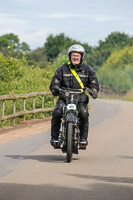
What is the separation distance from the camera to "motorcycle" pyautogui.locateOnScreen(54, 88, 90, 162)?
971cm

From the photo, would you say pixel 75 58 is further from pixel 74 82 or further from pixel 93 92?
pixel 93 92

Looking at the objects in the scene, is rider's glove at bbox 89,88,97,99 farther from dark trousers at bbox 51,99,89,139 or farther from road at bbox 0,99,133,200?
road at bbox 0,99,133,200

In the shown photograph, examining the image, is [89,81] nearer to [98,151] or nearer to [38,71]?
[98,151]

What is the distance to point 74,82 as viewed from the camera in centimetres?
1017

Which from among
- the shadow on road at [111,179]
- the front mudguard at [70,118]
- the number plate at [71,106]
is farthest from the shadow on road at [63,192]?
the number plate at [71,106]

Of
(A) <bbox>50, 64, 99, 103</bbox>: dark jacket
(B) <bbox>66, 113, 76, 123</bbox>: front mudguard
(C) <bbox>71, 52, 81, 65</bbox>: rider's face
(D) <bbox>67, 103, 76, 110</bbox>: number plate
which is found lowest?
(B) <bbox>66, 113, 76, 123</bbox>: front mudguard

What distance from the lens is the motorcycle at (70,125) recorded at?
31.9 feet

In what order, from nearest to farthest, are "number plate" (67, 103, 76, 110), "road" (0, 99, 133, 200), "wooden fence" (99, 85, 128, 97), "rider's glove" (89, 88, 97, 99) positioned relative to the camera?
"road" (0, 99, 133, 200) → "number plate" (67, 103, 76, 110) → "rider's glove" (89, 88, 97, 99) → "wooden fence" (99, 85, 128, 97)

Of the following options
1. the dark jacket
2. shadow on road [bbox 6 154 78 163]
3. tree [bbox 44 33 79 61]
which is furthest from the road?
tree [bbox 44 33 79 61]

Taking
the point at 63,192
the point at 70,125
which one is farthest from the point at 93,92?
the point at 63,192

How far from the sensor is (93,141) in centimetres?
1374

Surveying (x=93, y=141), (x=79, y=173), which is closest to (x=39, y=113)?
(x=93, y=141)

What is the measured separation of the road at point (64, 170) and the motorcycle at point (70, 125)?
0.26m

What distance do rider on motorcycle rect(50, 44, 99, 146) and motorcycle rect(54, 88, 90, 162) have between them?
9cm
